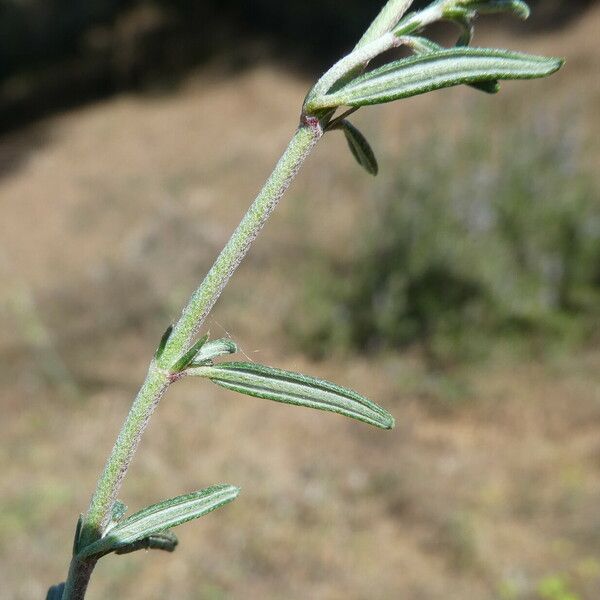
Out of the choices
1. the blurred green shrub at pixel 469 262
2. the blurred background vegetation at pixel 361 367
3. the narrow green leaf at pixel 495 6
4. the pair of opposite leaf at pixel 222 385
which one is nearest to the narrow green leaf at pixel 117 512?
the pair of opposite leaf at pixel 222 385

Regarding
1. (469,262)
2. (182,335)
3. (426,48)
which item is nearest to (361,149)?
(426,48)

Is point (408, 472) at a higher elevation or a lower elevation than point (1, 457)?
lower

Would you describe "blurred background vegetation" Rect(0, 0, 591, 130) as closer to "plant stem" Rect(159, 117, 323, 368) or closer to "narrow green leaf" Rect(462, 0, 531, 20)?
"narrow green leaf" Rect(462, 0, 531, 20)

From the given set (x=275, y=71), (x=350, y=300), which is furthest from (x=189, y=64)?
(x=350, y=300)

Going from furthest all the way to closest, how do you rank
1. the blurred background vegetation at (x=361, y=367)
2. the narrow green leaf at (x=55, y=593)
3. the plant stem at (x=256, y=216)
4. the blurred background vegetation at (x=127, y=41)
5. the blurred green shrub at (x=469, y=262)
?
the blurred background vegetation at (x=127, y=41) < the blurred green shrub at (x=469, y=262) < the blurred background vegetation at (x=361, y=367) < the narrow green leaf at (x=55, y=593) < the plant stem at (x=256, y=216)

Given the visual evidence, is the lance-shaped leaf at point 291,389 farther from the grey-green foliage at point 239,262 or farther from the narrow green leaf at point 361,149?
the narrow green leaf at point 361,149

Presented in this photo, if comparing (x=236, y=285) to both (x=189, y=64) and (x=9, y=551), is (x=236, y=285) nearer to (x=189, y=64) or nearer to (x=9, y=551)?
(x=9, y=551)

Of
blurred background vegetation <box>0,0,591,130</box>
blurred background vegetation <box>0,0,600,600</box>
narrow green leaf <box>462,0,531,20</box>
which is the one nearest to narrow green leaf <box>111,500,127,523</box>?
narrow green leaf <box>462,0,531,20</box>
